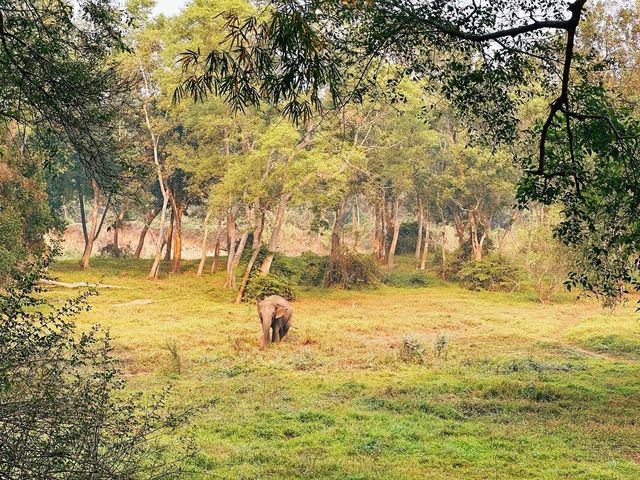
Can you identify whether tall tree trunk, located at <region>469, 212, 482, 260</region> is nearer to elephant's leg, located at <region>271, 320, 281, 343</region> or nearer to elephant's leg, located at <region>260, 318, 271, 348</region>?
elephant's leg, located at <region>271, 320, 281, 343</region>

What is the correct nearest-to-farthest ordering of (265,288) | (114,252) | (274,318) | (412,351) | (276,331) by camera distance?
(412,351)
(274,318)
(276,331)
(265,288)
(114,252)

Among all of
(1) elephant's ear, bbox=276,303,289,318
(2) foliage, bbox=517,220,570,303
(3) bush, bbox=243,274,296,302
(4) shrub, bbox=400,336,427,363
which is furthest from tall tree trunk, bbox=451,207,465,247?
(4) shrub, bbox=400,336,427,363

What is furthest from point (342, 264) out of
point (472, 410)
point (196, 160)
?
point (472, 410)

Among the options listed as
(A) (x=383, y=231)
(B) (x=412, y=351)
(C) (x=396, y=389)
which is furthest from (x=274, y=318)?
(A) (x=383, y=231)

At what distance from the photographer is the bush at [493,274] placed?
35.3 meters

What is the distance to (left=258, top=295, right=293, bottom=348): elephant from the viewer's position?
698 inches

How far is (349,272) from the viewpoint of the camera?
34.4 metres

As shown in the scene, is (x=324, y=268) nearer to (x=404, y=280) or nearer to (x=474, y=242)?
(x=404, y=280)

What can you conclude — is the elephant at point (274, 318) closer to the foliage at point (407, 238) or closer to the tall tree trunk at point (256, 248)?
the tall tree trunk at point (256, 248)

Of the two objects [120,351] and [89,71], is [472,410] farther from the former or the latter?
[120,351]

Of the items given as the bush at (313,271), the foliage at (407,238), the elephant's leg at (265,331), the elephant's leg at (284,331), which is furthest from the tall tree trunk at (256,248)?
the foliage at (407,238)

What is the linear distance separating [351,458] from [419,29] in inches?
206

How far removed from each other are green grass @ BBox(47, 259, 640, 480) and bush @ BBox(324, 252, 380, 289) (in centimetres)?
827

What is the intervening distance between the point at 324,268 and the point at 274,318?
16.8m
